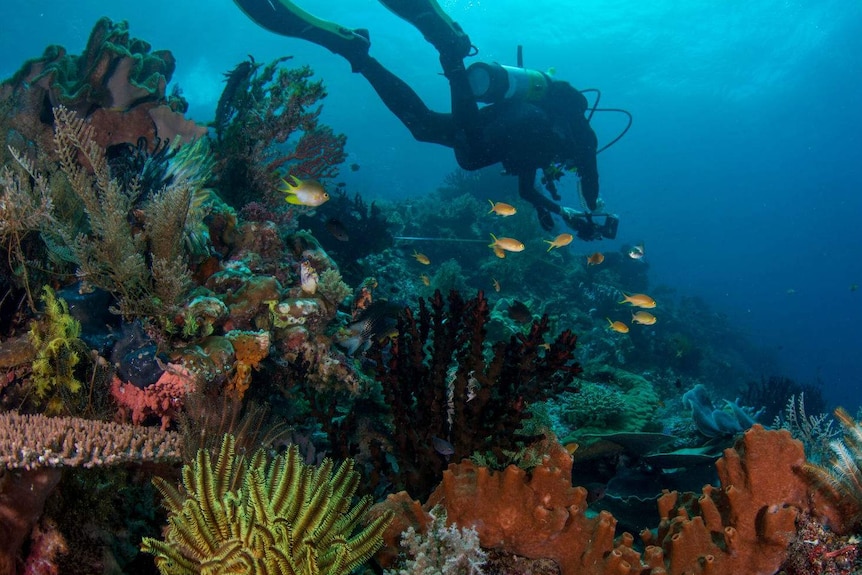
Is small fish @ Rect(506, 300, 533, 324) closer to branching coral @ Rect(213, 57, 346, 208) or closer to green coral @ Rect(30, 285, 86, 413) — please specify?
branching coral @ Rect(213, 57, 346, 208)

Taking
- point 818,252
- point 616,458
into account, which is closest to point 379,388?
point 616,458

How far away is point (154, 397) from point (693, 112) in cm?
9307

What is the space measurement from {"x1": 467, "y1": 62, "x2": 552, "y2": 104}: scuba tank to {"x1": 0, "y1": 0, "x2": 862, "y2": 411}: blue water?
55.8 ft

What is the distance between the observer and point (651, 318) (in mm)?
8164

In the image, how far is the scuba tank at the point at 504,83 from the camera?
10.5m

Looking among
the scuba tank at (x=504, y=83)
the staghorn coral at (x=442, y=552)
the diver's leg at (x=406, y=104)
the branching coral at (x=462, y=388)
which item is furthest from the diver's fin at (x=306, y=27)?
the staghorn coral at (x=442, y=552)

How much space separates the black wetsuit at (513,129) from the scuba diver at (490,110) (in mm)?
25

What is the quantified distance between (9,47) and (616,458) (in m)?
82.8

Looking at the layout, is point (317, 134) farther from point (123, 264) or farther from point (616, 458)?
point (616, 458)

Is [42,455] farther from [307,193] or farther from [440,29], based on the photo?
[440,29]

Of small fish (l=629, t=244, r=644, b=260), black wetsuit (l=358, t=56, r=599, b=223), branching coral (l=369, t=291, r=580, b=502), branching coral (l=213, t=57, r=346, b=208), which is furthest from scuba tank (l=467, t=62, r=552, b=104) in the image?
branching coral (l=369, t=291, r=580, b=502)

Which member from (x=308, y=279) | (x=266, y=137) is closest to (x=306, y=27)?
(x=266, y=137)

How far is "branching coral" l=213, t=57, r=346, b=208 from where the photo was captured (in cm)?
754

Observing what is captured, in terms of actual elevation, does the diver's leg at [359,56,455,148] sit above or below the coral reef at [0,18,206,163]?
above
